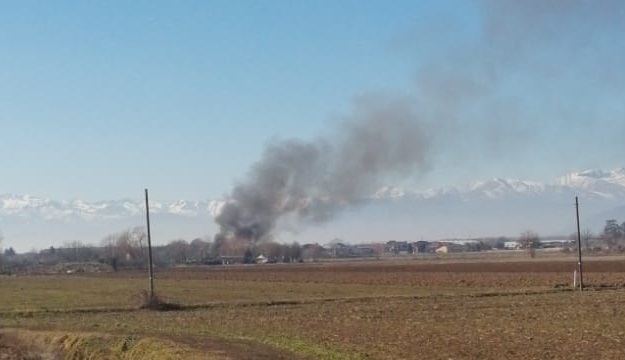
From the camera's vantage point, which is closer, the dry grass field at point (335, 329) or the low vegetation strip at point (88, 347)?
the dry grass field at point (335, 329)

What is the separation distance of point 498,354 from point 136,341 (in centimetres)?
1244

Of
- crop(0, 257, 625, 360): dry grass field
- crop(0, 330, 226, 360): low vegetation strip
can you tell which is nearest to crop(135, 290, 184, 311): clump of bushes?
crop(0, 257, 625, 360): dry grass field

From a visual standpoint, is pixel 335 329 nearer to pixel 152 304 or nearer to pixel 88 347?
pixel 88 347

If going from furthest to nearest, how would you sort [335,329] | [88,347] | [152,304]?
[152,304] → [335,329] → [88,347]

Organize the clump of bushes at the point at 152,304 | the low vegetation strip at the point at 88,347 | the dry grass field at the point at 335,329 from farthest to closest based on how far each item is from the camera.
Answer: the clump of bushes at the point at 152,304 → the low vegetation strip at the point at 88,347 → the dry grass field at the point at 335,329

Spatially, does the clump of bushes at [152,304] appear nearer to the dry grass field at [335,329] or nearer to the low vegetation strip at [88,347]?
the dry grass field at [335,329]

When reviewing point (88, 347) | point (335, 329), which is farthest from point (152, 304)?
point (335, 329)

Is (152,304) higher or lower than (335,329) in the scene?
lower

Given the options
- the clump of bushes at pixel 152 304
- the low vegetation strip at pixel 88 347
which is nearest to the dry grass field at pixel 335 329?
the low vegetation strip at pixel 88 347

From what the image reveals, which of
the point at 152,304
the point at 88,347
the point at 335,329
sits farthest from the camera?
the point at 152,304

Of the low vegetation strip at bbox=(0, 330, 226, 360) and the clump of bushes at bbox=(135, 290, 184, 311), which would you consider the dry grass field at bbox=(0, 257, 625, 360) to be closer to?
the low vegetation strip at bbox=(0, 330, 226, 360)

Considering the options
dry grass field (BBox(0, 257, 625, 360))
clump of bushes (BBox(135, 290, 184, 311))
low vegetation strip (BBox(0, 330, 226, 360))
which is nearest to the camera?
dry grass field (BBox(0, 257, 625, 360))

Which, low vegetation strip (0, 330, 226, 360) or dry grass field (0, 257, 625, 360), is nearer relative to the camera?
dry grass field (0, 257, 625, 360)

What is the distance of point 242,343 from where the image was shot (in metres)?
26.4
